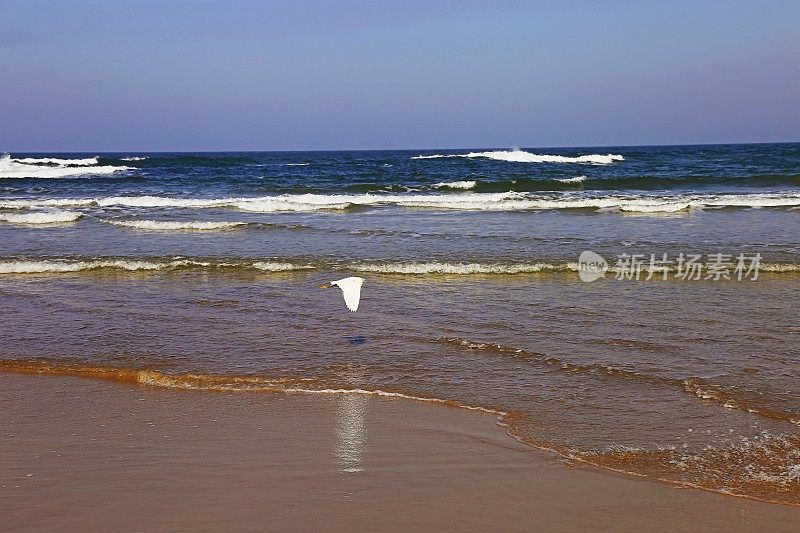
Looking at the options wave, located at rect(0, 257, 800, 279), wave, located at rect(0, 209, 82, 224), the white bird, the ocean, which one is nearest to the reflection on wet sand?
the ocean

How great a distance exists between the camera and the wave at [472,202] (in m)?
20.4

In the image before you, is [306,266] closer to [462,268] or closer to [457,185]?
[462,268]

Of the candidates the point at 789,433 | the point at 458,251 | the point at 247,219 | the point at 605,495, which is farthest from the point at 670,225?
the point at 605,495

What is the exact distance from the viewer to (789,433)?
4.81 metres

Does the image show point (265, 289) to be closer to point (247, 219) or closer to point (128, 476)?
point (128, 476)

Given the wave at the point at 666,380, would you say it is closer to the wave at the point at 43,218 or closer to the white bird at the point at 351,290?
the white bird at the point at 351,290

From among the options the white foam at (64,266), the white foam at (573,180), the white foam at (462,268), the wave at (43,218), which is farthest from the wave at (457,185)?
the white foam at (64,266)

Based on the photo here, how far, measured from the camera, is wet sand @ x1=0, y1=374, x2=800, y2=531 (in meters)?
3.70

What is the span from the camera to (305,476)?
165 inches

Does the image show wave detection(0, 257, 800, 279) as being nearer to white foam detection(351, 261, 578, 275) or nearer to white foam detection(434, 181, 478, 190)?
white foam detection(351, 261, 578, 275)

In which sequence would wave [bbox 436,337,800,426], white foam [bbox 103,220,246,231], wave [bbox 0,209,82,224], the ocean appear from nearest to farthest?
the ocean < wave [bbox 436,337,800,426] < white foam [bbox 103,220,246,231] < wave [bbox 0,209,82,224]

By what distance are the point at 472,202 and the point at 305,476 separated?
61.5 feet

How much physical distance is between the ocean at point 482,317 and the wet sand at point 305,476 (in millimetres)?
306

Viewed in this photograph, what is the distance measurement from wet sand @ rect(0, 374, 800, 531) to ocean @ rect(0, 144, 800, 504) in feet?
1.00
